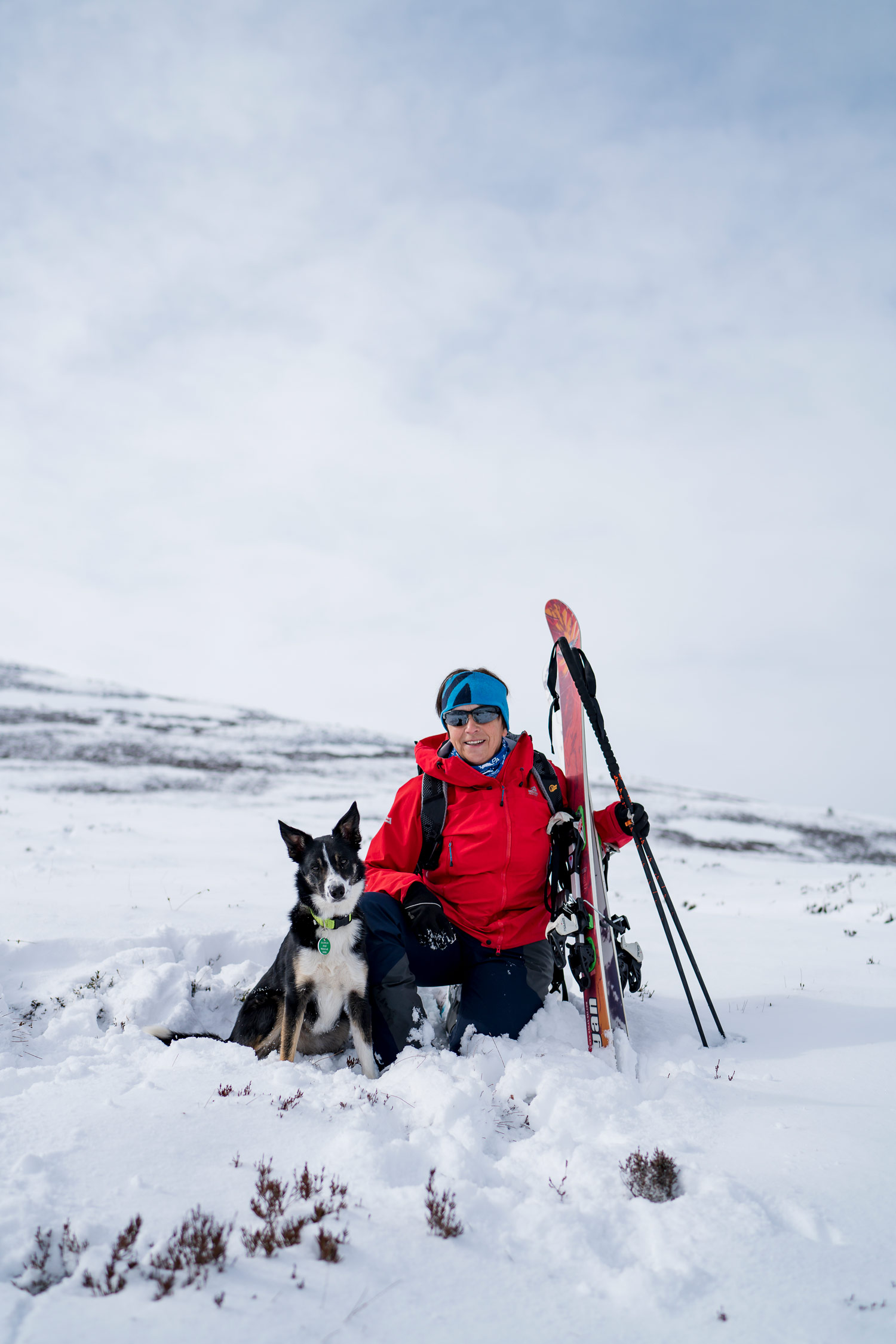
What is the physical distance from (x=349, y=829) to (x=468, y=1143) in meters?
2.29

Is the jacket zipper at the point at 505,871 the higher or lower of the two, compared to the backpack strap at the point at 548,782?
lower

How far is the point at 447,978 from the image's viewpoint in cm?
523

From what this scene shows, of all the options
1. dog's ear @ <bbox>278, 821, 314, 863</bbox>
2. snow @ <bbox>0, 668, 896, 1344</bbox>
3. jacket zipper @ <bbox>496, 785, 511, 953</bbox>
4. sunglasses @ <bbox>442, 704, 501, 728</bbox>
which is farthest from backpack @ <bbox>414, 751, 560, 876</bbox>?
snow @ <bbox>0, 668, 896, 1344</bbox>

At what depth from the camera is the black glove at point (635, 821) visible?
193 inches

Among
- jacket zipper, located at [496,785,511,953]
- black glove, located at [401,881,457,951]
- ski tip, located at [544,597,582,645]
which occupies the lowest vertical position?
black glove, located at [401,881,457,951]

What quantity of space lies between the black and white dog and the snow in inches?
9.3

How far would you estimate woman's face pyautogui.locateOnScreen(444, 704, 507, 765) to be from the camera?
516cm

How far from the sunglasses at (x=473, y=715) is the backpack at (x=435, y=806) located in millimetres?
466

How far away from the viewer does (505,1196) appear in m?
2.84

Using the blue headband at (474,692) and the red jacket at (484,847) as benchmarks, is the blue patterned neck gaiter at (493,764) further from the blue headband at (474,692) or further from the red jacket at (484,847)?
the blue headband at (474,692)

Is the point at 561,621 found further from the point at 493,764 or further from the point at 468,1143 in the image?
the point at 468,1143

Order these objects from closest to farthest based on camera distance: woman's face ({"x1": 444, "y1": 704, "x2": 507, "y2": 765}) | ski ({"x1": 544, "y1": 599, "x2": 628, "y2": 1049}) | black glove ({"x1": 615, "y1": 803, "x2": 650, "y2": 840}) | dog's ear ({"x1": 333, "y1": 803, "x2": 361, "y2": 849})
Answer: ski ({"x1": 544, "y1": 599, "x2": 628, "y2": 1049}), black glove ({"x1": 615, "y1": 803, "x2": 650, "y2": 840}), dog's ear ({"x1": 333, "y1": 803, "x2": 361, "y2": 849}), woman's face ({"x1": 444, "y1": 704, "x2": 507, "y2": 765})

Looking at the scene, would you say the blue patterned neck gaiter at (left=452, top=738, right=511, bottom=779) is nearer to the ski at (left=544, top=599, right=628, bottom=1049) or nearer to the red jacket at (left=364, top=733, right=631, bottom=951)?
the red jacket at (left=364, top=733, right=631, bottom=951)

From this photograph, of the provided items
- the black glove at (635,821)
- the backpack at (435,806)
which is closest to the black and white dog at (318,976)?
the backpack at (435,806)
